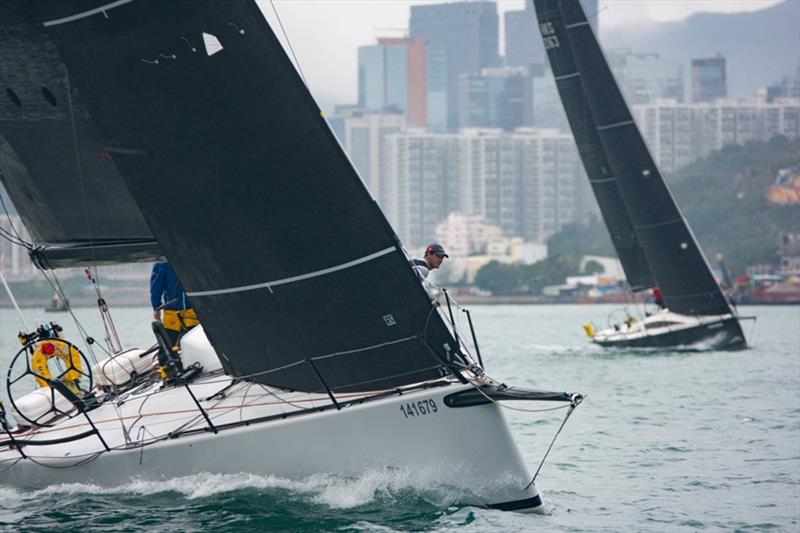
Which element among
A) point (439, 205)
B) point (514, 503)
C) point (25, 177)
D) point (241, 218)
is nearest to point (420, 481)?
point (514, 503)

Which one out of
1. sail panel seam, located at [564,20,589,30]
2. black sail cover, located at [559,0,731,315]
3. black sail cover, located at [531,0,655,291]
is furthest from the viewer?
black sail cover, located at [531,0,655,291]

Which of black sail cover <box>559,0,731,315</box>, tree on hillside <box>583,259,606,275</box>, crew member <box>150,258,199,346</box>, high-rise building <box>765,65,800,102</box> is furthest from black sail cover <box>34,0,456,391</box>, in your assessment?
high-rise building <box>765,65,800,102</box>

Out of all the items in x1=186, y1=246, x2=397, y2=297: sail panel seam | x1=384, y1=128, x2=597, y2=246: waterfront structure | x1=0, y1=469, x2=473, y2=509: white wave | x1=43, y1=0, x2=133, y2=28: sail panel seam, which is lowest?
x1=384, y1=128, x2=597, y2=246: waterfront structure

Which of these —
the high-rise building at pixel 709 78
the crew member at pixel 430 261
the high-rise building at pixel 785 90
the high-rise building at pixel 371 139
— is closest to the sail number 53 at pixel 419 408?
the crew member at pixel 430 261

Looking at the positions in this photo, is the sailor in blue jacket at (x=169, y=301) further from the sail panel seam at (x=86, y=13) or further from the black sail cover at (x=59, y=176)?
the sail panel seam at (x=86, y=13)

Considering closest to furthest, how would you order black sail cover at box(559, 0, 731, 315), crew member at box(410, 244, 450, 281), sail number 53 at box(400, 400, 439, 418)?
sail number 53 at box(400, 400, 439, 418) → crew member at box(410, 244, 450, 281) → black sail cover at box(559, 0, 731, 315)

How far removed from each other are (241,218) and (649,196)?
15250 millimetres

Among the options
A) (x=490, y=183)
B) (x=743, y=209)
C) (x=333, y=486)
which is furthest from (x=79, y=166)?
(x=490, y=183)

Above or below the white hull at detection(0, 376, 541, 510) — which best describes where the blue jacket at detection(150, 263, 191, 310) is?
above

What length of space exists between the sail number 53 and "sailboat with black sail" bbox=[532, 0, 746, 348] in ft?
49.0

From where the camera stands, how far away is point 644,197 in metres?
22.4

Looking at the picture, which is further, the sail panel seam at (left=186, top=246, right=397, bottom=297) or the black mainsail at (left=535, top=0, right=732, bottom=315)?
the black mainsail at (left=535, top=0, right=732, bottom=315)

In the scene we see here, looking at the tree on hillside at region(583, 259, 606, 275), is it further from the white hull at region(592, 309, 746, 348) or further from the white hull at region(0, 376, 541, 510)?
the white hull at region(0, 376, 541, 510)

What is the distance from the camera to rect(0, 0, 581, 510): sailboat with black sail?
25.5 feet
